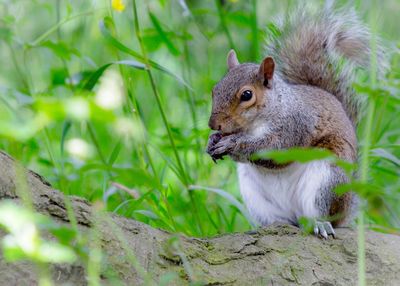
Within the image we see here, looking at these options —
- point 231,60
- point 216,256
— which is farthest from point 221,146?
point 216,256

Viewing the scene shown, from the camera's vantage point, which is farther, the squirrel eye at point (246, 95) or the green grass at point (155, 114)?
the squirrel eye at point (246, 95)

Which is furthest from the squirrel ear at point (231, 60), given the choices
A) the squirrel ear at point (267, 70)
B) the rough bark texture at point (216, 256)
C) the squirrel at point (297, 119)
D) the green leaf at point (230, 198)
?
the rough bark texture at point (216, 256)

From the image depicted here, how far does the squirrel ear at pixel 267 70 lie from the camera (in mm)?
2420

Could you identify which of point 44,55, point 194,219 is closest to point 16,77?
point 44,55

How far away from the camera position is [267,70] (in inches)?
95.6

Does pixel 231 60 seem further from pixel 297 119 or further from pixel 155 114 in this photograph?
pixel 155 114

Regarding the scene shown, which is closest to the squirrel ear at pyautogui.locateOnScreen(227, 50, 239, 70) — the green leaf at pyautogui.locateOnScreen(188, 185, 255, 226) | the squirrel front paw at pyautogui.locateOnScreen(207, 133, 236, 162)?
the squirrel front paw at pyautogui.locateOnScreen(207, 133, 236, 162)

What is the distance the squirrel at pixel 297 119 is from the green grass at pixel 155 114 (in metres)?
0.09

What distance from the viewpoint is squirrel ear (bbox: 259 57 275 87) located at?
2420 millimetres

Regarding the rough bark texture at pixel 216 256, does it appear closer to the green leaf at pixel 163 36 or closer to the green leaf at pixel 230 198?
the green leaf at pixel 230 198

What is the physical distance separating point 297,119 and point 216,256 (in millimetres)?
757

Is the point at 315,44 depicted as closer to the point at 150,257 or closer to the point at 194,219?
the point at 194,219

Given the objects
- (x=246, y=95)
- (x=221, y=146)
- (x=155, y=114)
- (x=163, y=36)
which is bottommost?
(x=155, y=114)

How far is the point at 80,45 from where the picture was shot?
3627 millimetres
